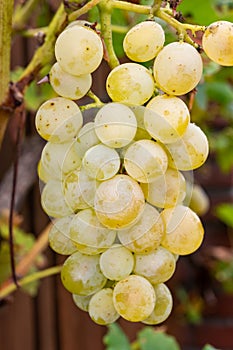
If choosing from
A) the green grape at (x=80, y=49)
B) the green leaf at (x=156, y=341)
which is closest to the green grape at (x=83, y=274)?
the green grape at (x=80, y=49)

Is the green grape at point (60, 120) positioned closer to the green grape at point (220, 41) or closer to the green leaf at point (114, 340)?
the green grape at point (220, 41)

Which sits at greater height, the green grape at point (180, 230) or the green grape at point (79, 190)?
the green grape at point (79, 190)

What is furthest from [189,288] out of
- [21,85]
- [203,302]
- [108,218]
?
[108,218]

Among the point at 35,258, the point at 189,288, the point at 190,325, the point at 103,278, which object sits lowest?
the point at 190,325

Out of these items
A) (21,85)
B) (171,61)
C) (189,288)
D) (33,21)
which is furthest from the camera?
(189,288)

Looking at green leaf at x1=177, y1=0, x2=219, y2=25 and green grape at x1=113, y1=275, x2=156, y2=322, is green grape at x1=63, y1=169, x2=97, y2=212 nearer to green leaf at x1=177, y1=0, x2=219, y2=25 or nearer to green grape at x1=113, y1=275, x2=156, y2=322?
green grape at x1=113, y1=275, x2=156, y2=322

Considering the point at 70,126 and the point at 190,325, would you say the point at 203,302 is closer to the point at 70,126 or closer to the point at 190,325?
the point at 190,325

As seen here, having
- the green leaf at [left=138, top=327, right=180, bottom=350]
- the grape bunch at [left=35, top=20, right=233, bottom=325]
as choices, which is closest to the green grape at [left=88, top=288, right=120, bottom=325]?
the grape bunch at [left=35, top=20, right=233, bottom=325]

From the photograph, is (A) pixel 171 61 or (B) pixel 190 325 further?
(B) pixel 190 325
